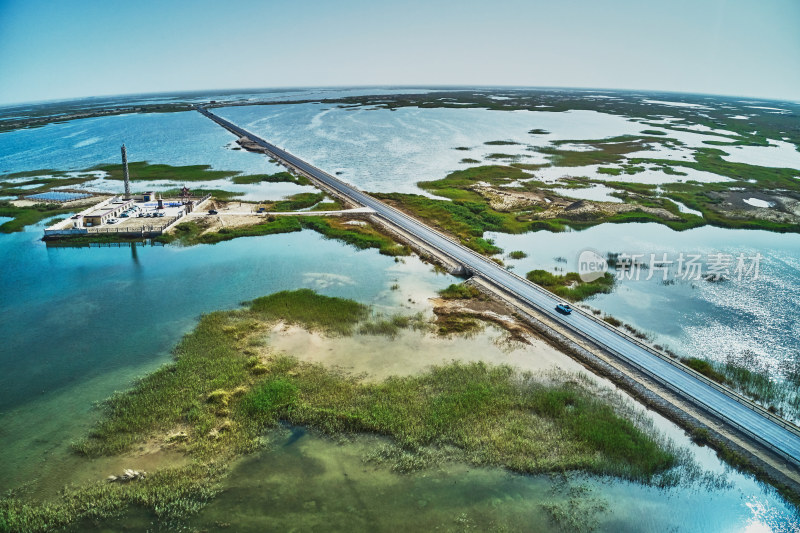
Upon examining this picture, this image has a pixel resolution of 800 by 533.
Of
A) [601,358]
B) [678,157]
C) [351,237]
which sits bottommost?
[601,358]

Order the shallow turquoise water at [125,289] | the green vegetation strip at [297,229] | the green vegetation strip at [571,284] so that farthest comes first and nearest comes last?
the green vegetation strip at [297,229] < the green vegetation strip at [571,284] < the shallow turquoise water at [125,289]

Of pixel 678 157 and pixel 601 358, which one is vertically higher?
pixel 678 157

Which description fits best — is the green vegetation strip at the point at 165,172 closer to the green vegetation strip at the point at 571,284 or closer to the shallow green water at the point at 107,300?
the shallow green water at the point at 107,300

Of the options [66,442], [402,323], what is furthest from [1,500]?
[402,323]

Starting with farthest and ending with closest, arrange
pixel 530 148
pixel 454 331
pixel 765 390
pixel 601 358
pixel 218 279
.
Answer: pixel 530 148
pixel 218 279
pixel 454 331
pixel 601 358
pixel 765 390

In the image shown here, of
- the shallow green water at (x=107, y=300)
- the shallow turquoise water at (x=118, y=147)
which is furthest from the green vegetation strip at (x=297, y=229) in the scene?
the shallow turquoise water at (x=118, y=147)

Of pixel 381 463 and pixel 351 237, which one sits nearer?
pixel 381 463

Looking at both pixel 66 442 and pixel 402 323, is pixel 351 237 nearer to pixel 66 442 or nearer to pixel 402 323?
pixel 402 323
